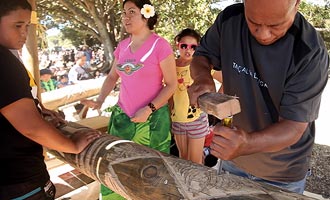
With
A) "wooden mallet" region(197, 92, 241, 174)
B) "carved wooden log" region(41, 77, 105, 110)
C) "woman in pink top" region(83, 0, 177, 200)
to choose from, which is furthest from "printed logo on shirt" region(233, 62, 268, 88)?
"carved wooden log" region(41, 77, 105, 110)

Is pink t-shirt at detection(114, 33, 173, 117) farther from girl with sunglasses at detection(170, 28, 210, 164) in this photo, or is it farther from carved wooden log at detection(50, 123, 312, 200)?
carved wooden log at detection(50, 123, 312, 200)

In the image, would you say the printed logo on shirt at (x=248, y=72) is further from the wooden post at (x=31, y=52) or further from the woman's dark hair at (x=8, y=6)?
the wooden post at (x=31, y=52)

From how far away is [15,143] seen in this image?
155 cm

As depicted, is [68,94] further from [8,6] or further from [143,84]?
[8,6]

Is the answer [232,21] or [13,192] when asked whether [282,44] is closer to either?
[232,21]

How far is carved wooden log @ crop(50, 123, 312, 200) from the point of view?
122cm

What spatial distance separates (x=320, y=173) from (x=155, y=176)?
3.65 m

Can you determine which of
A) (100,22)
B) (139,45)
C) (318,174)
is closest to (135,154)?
(139,45)

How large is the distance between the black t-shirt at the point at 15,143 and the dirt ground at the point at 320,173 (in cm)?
321

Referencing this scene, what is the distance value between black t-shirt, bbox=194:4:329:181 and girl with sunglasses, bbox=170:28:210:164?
146 centimetres

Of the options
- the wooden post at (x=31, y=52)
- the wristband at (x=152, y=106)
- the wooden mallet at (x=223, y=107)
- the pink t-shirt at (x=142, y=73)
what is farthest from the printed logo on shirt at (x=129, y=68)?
the wooden mallet at (x=223, y=107)

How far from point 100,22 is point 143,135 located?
13667mm

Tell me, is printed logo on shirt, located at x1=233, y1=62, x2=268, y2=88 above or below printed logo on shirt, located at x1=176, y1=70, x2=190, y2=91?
above

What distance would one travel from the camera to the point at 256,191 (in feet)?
3.97
